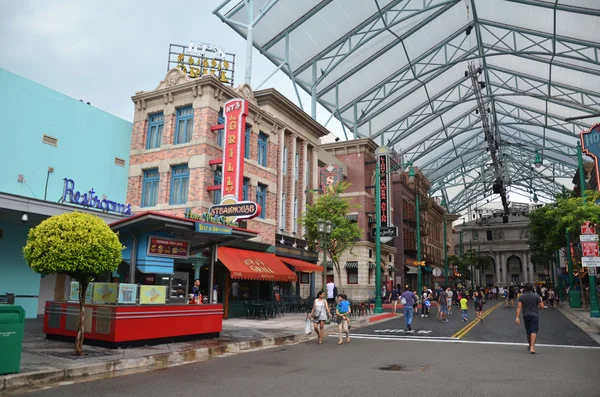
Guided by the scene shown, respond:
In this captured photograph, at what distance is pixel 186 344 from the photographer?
496 inches

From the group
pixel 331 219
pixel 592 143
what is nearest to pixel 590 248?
pixel 592 143

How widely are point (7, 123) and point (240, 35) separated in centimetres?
1728

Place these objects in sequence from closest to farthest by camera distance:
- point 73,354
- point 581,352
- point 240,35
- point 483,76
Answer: point 73,354
point 581,352
point 240,35
point 483,76

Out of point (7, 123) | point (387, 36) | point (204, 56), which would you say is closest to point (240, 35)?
point (204, 56)

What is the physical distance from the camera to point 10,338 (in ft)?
25.6

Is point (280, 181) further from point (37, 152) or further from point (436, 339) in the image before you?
point (436, 339)

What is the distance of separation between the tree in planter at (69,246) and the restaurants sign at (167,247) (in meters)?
3.64

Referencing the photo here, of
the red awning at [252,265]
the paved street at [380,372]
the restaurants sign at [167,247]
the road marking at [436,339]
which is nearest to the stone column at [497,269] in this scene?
the red awning at [252,265]

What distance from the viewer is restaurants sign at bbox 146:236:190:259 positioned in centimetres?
1381

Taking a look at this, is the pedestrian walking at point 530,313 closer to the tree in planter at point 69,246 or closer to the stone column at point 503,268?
the tree in planter at point 69,246

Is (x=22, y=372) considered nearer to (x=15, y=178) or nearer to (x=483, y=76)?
(x=15, y=178)

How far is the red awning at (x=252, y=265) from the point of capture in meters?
20.4

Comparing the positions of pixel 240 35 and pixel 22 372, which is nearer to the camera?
pixel 22 372

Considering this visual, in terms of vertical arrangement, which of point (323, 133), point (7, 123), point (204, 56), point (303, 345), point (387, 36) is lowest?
point (303, 345)
